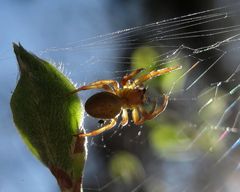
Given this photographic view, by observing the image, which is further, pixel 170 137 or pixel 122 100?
pixel 170 137

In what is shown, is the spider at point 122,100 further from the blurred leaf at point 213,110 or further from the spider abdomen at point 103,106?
the blurred leaf at point 213,110

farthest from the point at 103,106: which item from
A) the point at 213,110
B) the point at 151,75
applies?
the point at 213,110

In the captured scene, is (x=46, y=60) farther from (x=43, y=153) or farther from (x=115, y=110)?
(x=115, y=110)

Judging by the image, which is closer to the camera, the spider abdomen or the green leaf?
the green leaf

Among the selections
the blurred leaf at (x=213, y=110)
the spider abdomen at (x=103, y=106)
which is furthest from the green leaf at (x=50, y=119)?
the blurred leaf at (x=213, y=110)

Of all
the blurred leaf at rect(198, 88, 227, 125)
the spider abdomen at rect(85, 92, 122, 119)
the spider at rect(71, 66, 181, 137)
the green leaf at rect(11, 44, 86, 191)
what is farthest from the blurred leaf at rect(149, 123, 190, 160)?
the green leaf at rect(11, 44, 86, 191)

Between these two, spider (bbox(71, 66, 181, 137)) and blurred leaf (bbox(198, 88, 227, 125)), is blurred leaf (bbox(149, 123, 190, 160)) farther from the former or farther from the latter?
spider (bbox(71, 66, 181, 137))

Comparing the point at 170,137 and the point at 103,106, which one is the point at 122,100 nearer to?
the point at 103,106
